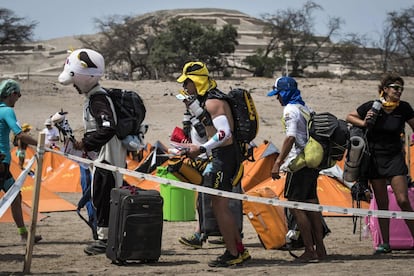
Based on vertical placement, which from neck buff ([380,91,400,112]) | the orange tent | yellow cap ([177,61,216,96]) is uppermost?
yellow cap ([177,61,216,96])

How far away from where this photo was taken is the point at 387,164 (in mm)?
7629

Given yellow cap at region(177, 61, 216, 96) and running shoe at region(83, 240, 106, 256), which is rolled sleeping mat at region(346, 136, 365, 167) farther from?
running shoe at region(83, 240, 106, 256)

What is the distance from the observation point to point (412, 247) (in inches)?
315

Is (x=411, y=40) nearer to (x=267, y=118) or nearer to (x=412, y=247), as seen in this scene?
(x=267, y=118)

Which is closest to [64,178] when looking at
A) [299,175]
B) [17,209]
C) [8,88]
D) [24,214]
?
[24,214]

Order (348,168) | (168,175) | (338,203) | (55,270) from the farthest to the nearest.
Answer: (338,203), (168,175), (348,168), (55,270)

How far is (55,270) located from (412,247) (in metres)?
3.32

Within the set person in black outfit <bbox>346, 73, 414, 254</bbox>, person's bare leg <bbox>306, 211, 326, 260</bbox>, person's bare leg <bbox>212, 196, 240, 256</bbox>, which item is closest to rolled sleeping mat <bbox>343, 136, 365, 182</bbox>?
person in black outfit <bbox>346, 73, 414, 254</bbox>

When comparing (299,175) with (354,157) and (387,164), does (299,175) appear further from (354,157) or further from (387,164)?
(387,164)

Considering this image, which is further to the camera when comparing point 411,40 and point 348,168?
point 411,40

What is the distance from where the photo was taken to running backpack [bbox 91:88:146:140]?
290 inches

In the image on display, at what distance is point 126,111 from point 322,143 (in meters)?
1.69

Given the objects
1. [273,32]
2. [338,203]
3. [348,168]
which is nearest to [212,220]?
[348,168]

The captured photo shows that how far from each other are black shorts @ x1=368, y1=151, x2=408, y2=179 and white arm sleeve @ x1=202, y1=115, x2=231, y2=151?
1.59m
